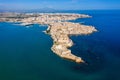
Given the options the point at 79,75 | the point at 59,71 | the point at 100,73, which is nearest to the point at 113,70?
the point at 100,73

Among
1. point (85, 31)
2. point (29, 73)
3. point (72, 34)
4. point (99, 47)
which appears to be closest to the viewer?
point (29, 73)

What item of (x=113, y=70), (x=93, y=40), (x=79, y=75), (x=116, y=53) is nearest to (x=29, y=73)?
(x=79, y=75)

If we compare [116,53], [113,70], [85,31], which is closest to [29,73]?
[113,70]

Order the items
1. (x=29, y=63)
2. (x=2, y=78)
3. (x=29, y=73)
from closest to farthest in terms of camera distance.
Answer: (x=2, y=78)
(x=29, y=73)
(x=29, y=63)

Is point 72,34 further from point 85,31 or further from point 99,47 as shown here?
point 99,47

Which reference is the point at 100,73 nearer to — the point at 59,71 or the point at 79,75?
the point at 79,75

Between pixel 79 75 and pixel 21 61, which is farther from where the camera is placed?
pixel 21 61

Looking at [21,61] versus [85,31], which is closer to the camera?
[21,61]

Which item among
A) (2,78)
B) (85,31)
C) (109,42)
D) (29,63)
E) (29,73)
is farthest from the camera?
(85,31)

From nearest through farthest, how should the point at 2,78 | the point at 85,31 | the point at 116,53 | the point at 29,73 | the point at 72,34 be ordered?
the point at 2,78, the point at 29,73, the point at 116,53, the point at 72,34, the point at 85,31
